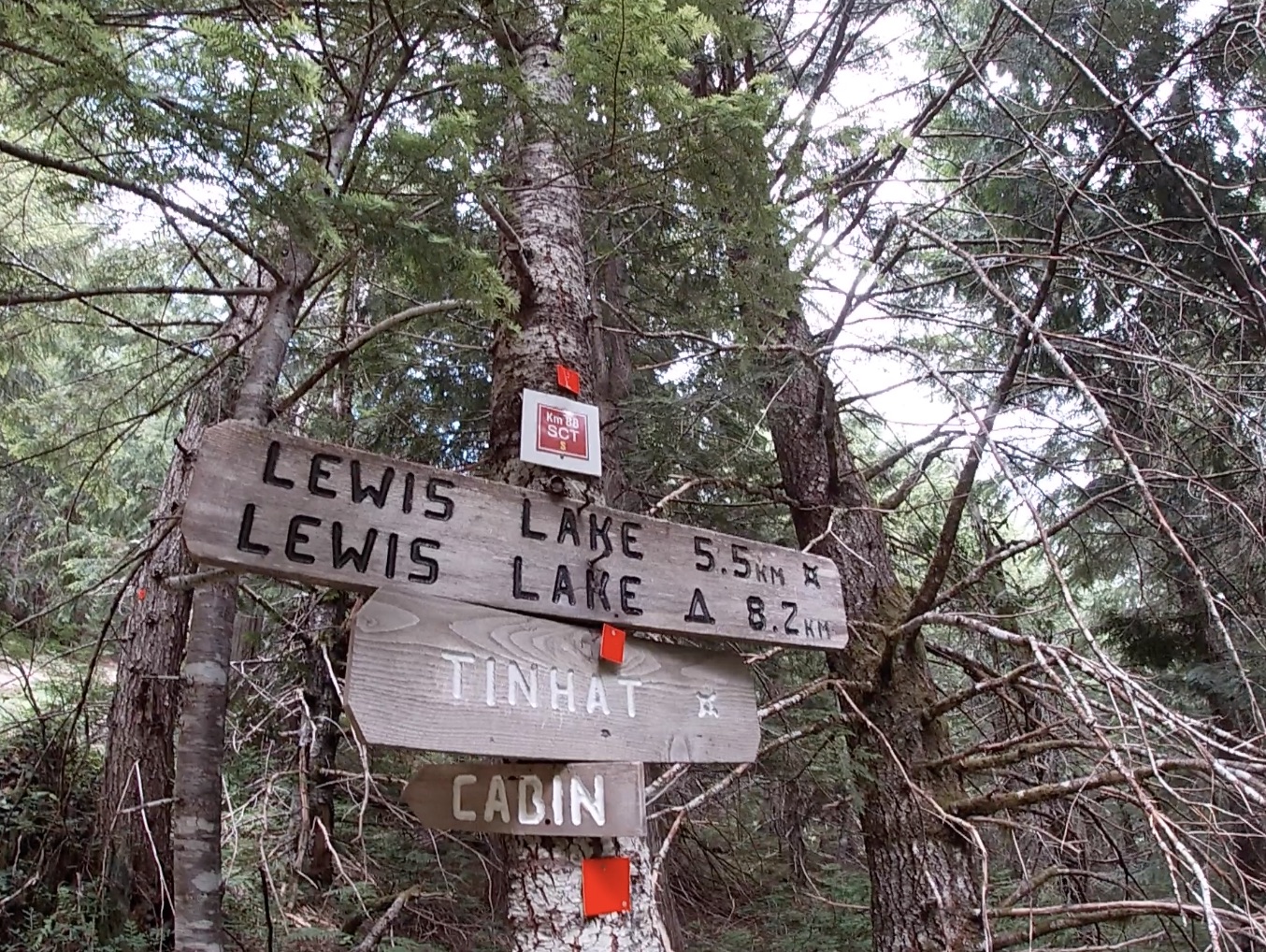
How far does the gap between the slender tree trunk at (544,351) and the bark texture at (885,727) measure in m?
1.16

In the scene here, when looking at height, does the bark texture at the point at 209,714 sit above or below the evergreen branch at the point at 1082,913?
above

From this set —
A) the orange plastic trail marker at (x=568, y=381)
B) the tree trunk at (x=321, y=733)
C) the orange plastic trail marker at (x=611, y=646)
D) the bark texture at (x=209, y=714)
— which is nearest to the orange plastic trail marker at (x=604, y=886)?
the orange plastic trail marker at (x=611, y=646)

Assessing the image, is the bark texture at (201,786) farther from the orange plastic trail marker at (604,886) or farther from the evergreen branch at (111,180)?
the orange plastic trail marker at (604,886)

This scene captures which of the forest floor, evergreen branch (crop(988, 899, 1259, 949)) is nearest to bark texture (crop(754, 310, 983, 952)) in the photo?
evergreen branch (crop(988, 899, 1259, 949))

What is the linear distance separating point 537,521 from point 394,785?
4.74m

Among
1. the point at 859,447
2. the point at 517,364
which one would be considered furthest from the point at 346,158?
the point at 859,447

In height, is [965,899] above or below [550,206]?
below

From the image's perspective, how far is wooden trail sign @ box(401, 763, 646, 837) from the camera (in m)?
1.65

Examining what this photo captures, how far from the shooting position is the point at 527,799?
1676 millimetres

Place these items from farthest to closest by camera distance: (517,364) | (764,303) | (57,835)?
1. (57,835)
2. (764,303)
3. (517,364)

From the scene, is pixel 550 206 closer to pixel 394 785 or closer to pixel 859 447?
pixel 394 785

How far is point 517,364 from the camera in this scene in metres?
2.39

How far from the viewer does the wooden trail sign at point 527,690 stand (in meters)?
1.46

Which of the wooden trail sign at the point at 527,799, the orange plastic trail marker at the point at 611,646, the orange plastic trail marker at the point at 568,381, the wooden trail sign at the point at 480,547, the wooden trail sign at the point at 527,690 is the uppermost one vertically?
the orange plastic trail marker at the point at 568,381
